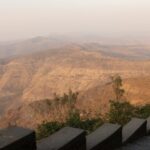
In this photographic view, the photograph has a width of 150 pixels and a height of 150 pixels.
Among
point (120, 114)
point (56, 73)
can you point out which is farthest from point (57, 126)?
point (56, 73)

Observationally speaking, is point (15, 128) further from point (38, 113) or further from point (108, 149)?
point (38, 113)

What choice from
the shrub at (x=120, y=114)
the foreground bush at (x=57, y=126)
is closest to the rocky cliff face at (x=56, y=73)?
the shrub at (x=120, y=114)

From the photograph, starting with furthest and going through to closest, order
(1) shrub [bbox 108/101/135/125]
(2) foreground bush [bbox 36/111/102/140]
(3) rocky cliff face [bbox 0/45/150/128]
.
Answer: (3) rocky cliff face [bbox 0/45/150/128], (1) shrub [bbox 108/101/135/125], (2) foreground bush [bbox 36/111/102/140]

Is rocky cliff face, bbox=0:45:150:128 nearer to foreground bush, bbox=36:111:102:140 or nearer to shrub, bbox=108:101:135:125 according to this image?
shrub, bbox=108:101:135:125

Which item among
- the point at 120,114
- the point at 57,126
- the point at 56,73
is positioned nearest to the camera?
the point at 57,126

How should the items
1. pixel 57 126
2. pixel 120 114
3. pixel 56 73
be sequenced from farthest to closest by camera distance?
pixel 56 73 → pixel 120 114 → pixel 57 126

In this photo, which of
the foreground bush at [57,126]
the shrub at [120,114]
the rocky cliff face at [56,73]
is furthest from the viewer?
the rocky cliff face at [56,73]

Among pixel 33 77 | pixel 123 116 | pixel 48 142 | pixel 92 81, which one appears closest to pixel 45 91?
pixel 92 81

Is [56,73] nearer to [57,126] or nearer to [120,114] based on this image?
[120,114]

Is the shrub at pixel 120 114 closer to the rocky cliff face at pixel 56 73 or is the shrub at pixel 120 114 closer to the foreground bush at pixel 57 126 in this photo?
the foreground bush at pixel 57 126

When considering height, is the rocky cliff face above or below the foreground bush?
below

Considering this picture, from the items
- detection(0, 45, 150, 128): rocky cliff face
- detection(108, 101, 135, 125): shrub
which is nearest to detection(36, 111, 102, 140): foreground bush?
detection(108, 101, 135, 125): shrub
